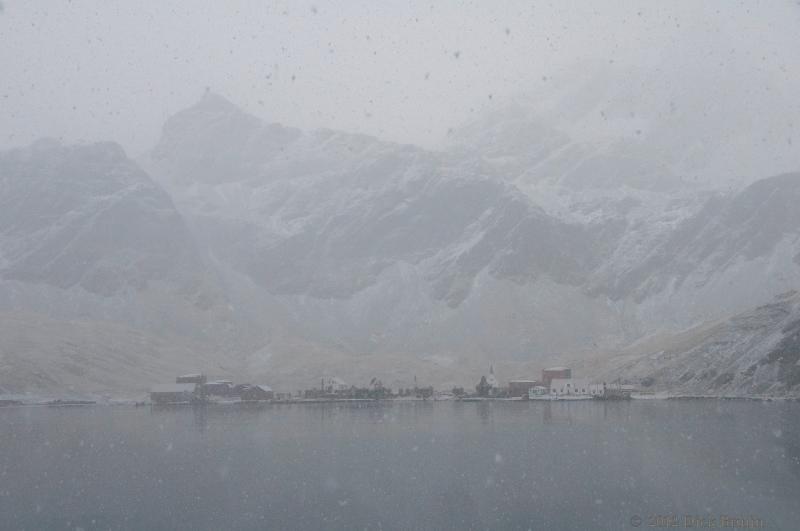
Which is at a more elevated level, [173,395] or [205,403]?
[173,395]

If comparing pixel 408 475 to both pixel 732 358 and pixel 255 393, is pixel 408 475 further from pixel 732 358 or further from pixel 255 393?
pixel 255 393

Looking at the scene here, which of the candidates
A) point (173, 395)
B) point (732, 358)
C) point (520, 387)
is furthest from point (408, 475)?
point (520, 387)

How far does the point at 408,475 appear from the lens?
155ft

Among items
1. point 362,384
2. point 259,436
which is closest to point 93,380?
point 362,384

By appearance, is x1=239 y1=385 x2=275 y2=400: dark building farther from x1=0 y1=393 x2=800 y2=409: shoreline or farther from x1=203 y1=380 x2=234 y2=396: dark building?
x1=0 y1=393 x2=800 y2=409: shoreline

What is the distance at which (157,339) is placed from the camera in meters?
197

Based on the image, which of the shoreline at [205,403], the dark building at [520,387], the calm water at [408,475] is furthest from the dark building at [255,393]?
the calm water at [408,475]

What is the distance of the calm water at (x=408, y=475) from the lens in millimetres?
37062

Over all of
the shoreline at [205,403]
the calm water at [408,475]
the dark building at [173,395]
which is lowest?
the calm water at [408,475]

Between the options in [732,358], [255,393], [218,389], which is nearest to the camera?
[732,358]

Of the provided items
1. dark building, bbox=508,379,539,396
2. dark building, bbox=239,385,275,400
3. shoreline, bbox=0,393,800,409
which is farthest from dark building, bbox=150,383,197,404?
dark building, bbox=508,379,539,396

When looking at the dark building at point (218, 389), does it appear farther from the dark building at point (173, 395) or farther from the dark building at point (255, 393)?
the dark building at point (255, 393)

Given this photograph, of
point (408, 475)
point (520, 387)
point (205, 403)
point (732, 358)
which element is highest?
point (732, 358)

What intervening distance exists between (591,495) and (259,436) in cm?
3828
